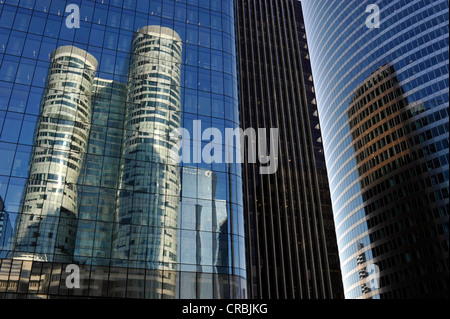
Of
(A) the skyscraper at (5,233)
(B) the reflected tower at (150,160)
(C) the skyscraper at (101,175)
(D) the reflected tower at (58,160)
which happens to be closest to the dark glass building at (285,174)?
(B) the reflected tower at (150,160)

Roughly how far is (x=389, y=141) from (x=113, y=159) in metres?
77.3

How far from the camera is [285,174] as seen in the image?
102625mm

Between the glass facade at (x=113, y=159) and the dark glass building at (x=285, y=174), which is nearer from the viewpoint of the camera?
the glass facade at (x=113, y=159)

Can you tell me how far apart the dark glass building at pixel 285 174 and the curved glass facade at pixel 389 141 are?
33.0ft

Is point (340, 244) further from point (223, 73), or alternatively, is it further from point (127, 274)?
point (127, 274)

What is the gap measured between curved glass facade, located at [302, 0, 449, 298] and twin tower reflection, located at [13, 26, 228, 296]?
210ft

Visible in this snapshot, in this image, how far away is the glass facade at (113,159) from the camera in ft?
117

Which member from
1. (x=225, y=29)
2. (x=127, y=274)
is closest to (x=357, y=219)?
(x=225, y=29)

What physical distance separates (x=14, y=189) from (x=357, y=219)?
91.9 meters

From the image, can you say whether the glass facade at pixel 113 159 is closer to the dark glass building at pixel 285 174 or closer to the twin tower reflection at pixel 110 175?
the twin tower reflection at pixel 110 175

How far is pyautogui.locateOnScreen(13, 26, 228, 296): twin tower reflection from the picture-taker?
36375mm

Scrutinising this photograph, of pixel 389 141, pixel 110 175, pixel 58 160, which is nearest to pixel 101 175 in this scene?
pixel 110 175

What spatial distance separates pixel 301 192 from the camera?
332 ft
